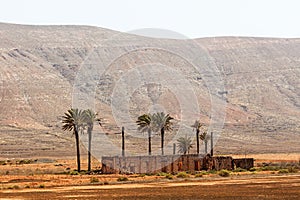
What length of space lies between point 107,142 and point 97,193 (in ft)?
359

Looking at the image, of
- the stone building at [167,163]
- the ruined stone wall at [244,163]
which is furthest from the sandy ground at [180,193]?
the ruined stone wall at [244,163]

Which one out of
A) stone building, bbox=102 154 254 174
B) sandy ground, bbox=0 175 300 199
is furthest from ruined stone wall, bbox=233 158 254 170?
sandy ground, bbox=0 175 300 199

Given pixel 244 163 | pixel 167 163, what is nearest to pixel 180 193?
pixel 167 163

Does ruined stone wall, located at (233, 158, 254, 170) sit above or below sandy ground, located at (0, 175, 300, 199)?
above

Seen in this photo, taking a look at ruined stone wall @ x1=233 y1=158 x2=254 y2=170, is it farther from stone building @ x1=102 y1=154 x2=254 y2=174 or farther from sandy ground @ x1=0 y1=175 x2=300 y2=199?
sandy ground @ x1=0 y1=175 x2=300 y2=199

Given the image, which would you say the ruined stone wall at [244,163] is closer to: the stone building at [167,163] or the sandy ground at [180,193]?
the stone building at [167,163]

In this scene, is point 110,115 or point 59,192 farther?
point 110,115

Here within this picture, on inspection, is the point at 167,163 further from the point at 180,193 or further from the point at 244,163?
the point at 180,193

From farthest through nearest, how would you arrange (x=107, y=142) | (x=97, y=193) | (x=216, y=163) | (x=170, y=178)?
(x=107, y=142) < (x=216, y=163) < (x=170, y=178) < (x=97, y=193)

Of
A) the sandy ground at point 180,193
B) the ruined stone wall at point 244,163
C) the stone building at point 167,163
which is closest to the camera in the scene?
the sandy ground at point 180,193

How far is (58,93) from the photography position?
19775 centimetres

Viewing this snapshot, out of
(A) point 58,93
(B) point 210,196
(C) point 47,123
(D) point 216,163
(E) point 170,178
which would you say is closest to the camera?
(B) point 210,196

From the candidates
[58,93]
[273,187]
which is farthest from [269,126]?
[273,187]

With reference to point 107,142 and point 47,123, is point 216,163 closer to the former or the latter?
point 107,142
